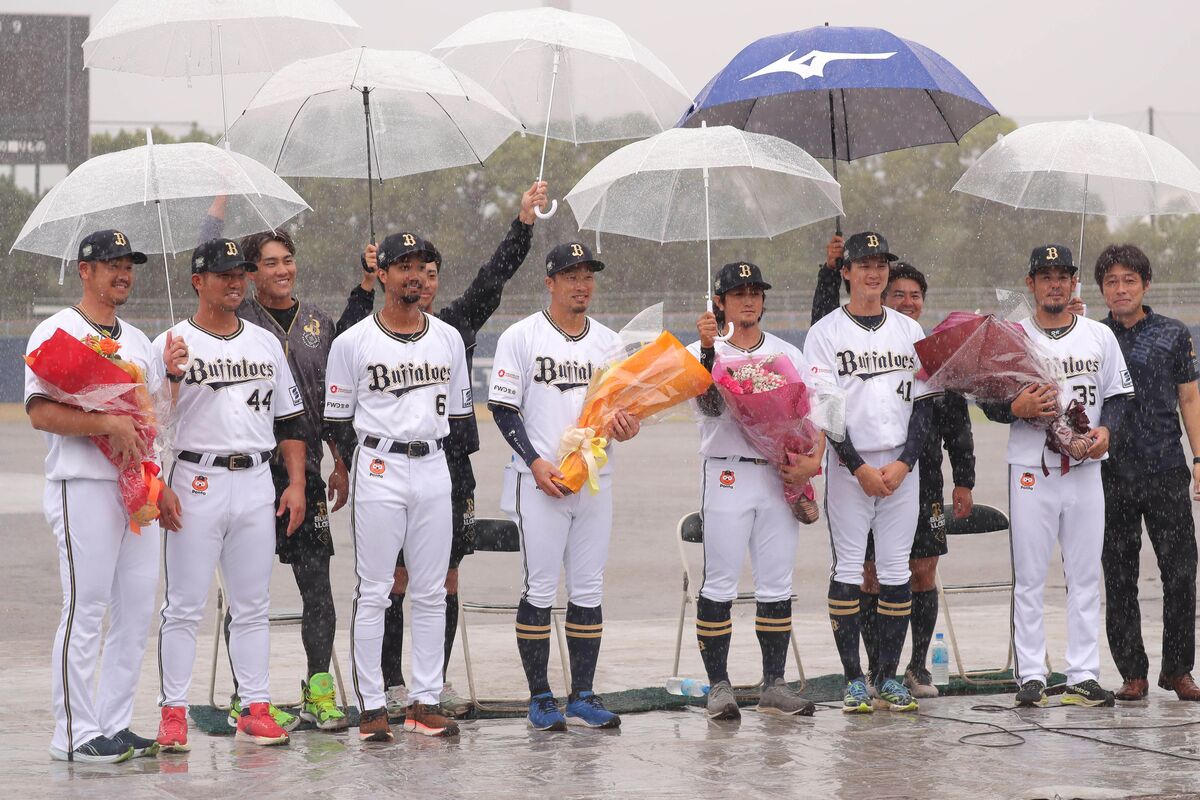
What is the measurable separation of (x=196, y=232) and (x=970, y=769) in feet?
14.2

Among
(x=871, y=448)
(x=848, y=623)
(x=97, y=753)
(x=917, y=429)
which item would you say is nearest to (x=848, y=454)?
(x=871, y=448)

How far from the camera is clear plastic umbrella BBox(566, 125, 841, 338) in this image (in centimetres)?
704

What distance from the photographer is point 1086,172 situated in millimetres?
7387

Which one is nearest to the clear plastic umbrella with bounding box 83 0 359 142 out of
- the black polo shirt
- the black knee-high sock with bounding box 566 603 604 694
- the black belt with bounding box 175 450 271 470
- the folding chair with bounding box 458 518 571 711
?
the black belt with bounding box 175 450 271 470

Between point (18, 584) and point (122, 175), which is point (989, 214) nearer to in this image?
point (18, 584)

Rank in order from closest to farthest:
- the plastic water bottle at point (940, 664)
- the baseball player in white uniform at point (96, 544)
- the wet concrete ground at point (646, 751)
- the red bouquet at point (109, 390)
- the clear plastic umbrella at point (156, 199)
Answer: the wet concrete ground at point (646, 751) → the red bouquet at point (109, 390) → the baseball player in white uniform at point (96, 544) → the clear plastic umbrella at point (156, 199) → the plastic water bottle at point (940, 664)

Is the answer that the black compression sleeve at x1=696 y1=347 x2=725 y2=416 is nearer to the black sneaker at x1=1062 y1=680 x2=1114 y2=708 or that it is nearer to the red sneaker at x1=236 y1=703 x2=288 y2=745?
the black sneaker at x1=1062 y1=680 x2=1114 y2=708

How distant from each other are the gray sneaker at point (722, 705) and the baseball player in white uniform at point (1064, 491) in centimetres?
153

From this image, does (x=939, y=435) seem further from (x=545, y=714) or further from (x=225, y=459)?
(x=225, y=459)

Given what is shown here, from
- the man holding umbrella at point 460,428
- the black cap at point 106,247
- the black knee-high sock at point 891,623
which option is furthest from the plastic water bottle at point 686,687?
the black cap at point 106,247

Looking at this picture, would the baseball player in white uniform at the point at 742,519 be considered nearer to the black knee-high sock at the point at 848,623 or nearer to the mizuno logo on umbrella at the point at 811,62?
the black knee-high sock at the point at 848,623

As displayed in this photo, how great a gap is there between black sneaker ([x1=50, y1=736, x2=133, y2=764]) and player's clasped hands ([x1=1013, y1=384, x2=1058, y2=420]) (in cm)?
456

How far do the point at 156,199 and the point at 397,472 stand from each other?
5.37 ft

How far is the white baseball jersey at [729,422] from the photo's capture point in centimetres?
693
